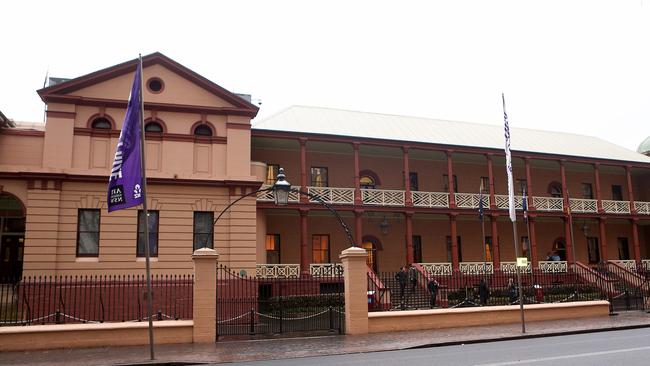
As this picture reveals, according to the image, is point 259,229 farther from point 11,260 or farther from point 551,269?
point 551,269

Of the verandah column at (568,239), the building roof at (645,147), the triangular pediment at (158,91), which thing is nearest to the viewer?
the triangular pediment at (158,91)

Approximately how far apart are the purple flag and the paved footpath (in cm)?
339

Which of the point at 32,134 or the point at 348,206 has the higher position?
the point at 32,134

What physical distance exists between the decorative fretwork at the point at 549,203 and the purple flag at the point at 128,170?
2617 cm

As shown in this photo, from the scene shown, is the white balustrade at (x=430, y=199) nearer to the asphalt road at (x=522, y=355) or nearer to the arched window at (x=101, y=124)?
the arched window at (x=101, y=124)

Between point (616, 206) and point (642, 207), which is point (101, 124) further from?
point (642, 207)

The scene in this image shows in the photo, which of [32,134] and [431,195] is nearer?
[32,134]

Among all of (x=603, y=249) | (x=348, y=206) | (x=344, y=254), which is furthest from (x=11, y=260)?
(x=603, y=249)

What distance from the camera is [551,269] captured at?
102ft

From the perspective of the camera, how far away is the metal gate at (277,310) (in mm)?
16672

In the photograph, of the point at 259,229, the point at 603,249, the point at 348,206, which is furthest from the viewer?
the point at 603,249

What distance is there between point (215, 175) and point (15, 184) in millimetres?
7442

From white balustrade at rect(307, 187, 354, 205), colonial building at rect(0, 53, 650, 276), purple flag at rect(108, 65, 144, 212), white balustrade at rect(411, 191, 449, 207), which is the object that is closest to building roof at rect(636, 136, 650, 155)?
colonial building at rect(0, 53, 650, 276)

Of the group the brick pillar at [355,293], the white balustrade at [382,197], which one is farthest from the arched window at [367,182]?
the brick pillar at [355,293]
